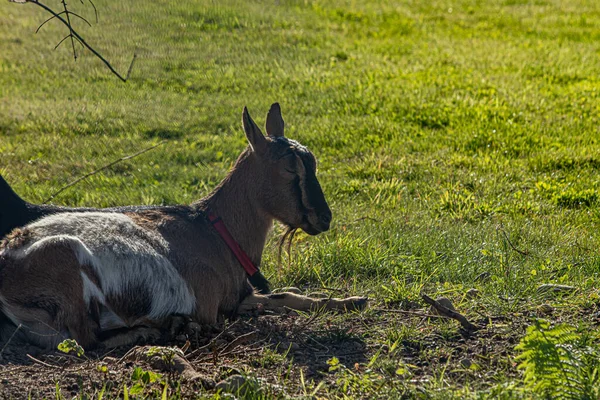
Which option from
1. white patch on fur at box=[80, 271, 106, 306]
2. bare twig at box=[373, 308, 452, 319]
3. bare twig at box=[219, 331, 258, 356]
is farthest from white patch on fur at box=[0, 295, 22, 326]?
bare twig at box=[373, 308, 452, 319]

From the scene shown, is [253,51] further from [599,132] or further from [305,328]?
[305,328]

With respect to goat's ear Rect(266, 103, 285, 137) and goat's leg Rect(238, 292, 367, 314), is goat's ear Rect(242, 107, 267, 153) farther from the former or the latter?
goat's leg Rect(238, 292, 367, 314)

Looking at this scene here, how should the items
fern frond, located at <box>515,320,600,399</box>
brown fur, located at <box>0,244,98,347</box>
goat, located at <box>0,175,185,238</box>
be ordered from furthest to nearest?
goat, located at <box>0,175,185,238</box> → brown fur, located at <box>0,244,98,347</box> → fern frond, located at <box>515,320,600,399</box>

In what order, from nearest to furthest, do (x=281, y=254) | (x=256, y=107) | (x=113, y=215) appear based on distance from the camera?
1. (x=113, y=215)
2. (x=281, y=254)
3. (x=256, y=107)

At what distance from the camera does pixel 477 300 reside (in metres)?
5.18

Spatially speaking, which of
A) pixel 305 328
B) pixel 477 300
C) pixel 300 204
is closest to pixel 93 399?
pixel 305 328

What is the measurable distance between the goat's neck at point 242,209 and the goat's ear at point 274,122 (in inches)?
14.7

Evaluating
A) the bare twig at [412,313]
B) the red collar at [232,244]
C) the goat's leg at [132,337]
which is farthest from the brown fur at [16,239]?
the bare twig at [412,313]

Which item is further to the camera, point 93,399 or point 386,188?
point 386,188

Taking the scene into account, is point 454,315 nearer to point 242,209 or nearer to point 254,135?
point 242,209

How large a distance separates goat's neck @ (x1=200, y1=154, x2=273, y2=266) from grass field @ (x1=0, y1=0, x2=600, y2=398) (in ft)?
1.67

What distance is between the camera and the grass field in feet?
14.9

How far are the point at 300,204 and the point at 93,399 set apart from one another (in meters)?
2.16

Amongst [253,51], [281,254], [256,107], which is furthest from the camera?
[253,51]
